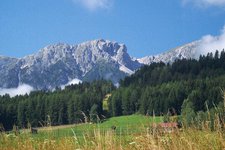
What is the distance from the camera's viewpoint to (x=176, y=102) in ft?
587

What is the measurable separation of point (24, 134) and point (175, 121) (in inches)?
192

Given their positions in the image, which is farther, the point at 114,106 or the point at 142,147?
the point at 114,106

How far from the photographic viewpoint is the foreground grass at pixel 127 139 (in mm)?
7888

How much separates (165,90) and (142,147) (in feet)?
602

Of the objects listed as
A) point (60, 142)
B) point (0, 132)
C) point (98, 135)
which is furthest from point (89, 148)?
point (0, 132)

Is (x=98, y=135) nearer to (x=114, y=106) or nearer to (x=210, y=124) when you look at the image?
(x=210, y=124)

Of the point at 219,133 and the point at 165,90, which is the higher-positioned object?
the point at 165,90

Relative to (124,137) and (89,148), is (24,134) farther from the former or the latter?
(89,148)

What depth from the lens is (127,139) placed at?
10.2 metres

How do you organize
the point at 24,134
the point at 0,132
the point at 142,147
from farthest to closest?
the point at 0,132
the point at 24,134
the point at 142,147

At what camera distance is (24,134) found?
485 inches

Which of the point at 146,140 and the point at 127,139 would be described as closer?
the point at 146,140

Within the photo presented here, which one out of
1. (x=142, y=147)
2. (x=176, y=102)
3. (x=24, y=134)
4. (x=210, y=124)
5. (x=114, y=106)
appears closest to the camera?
(x=142, y=147)

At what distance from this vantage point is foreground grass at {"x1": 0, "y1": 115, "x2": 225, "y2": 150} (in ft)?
25.9
